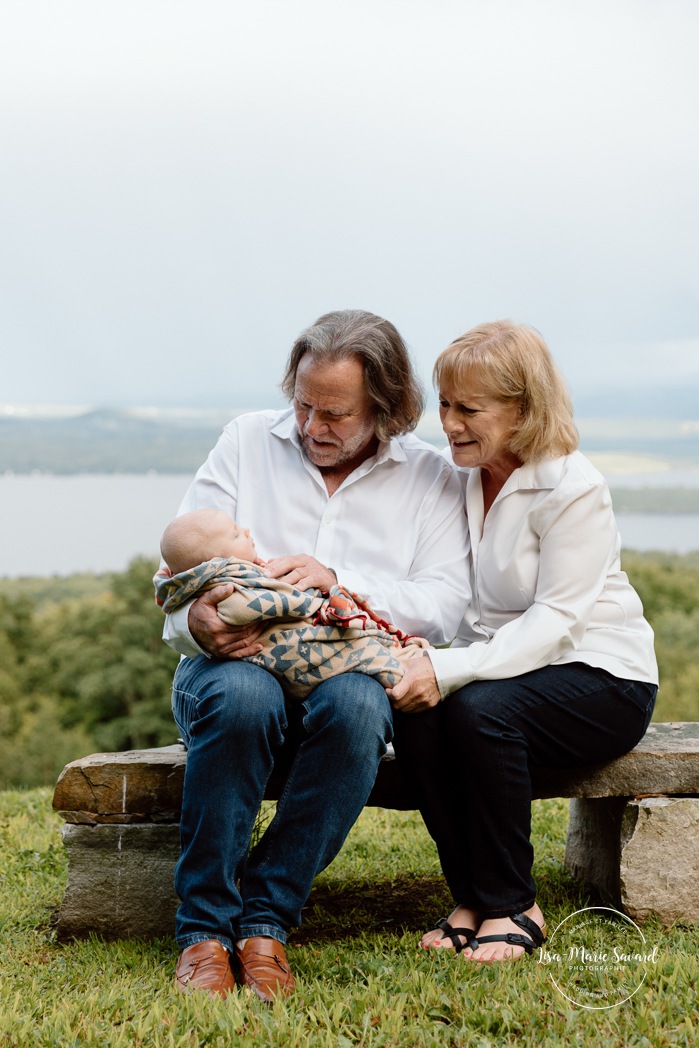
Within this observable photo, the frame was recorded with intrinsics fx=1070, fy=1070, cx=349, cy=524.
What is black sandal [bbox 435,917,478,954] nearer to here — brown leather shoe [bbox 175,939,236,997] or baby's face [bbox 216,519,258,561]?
brown leather shoe [bbox 175,939,236,997]

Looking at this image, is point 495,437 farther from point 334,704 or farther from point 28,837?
point 28,837

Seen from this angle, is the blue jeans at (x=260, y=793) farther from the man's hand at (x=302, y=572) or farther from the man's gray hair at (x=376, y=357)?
the man's gray hair at (x=376, y=357)

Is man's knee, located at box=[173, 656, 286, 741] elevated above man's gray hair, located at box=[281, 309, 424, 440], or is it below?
below

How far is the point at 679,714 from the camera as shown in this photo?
25.6 m

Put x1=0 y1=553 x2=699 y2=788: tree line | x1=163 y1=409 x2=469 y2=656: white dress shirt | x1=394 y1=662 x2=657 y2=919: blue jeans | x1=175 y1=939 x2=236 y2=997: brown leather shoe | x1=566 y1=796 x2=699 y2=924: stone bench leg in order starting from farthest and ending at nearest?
1. x1=0 y1=553 x2=699 y2=788: tree line
2. x1=163 y1=409 x2=469 y2=656: white dress shirt
3. x1=566 y1=796 x2=699 y2=924: stone bench leg
4. x1=394 y1=662 x2=657 y2=919: blue jeans
5. x1=175 y1=939 x2=236 y2=997: brown leather shoe

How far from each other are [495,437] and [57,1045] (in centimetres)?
195

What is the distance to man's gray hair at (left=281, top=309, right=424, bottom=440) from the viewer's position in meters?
3.35

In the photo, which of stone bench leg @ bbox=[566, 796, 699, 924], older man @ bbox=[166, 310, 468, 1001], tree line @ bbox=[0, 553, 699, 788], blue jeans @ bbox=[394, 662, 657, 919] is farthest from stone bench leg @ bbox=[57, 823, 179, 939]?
tree line @ bbox=[0, 553, 699, 788]

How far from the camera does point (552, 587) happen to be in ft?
10.00

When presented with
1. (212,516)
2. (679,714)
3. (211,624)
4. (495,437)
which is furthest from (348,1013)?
(679,714)

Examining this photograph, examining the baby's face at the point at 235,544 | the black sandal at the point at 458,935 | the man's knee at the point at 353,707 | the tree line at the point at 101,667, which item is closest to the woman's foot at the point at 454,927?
the black sandal at the point at 458,935

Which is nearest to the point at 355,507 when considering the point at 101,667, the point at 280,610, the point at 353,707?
the point at 280,610

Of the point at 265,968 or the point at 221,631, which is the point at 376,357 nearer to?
the point at 221,631

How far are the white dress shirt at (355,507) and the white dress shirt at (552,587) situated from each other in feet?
0.67
